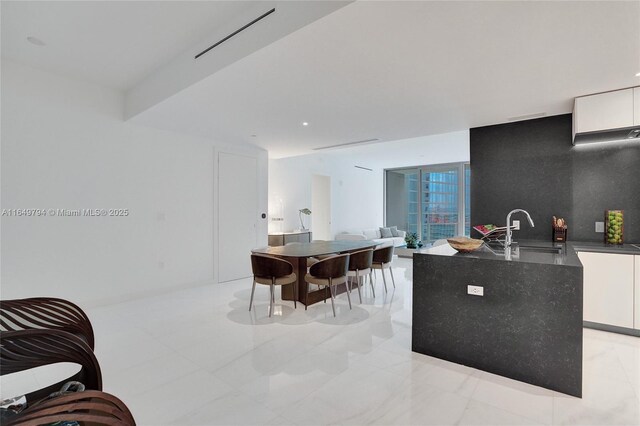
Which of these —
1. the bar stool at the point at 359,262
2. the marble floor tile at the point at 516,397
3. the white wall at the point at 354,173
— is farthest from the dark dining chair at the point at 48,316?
the white wall at the point at 354,173

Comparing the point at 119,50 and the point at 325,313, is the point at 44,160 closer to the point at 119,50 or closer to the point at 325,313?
the point at 119,50

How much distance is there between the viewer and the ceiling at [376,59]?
6.86 ft

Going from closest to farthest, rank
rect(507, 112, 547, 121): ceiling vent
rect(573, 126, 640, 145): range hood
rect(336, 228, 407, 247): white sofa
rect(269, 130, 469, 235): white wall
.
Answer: rect(573, 126, 640, 145): range hood < rect(507, 112, 547, 121): ceiling vent < rect(269, 130, 469, 235): white wall < rect(336, 228, 407, 247): white sofa

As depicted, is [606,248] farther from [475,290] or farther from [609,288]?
[475,290]

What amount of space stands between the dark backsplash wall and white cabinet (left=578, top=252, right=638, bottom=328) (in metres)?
0.68

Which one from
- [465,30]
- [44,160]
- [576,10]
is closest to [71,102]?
[44,160]

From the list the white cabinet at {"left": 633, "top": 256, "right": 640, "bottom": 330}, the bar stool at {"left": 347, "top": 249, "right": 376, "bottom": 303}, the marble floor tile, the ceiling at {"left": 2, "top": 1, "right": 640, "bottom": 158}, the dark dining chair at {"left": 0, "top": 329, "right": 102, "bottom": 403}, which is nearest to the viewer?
the dark dining chair at {"left": 0, "top": 329, "right": 102, "bottom": 403}

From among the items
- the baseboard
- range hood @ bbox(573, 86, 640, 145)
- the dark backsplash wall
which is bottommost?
the baseboard

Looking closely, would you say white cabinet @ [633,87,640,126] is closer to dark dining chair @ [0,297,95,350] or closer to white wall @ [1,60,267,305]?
dark dining chair @ [0,297,95,350]

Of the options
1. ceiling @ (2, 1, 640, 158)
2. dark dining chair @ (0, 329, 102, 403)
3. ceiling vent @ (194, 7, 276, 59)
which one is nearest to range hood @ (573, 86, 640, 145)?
ceiling @ (2, 1, 640, 158)

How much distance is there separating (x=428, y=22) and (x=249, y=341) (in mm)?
3039

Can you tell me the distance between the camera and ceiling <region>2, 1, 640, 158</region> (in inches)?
82.4

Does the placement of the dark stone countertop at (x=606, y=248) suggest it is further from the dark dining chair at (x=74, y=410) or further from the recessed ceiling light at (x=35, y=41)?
the recessed ceiling light at (x=35, y=41)

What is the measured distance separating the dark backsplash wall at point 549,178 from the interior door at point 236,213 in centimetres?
392
